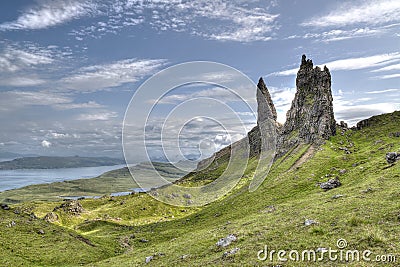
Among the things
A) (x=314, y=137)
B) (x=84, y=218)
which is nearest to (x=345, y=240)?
(x=314, y=137)

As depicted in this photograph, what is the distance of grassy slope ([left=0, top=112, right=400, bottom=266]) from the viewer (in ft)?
84.1

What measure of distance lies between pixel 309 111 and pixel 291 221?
127 m

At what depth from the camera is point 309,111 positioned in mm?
149750

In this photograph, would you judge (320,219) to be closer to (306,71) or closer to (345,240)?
(345,240)

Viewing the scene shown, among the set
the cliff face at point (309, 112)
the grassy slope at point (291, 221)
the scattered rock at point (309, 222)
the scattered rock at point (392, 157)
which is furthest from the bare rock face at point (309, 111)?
the scattered rock at point (309, 222)

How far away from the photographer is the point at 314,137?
125 m

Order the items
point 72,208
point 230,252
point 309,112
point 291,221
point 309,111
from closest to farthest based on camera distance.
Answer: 1. point 230,252
2. point 291,221
3. point 72,208
4. point 309,112
5. point 309,111

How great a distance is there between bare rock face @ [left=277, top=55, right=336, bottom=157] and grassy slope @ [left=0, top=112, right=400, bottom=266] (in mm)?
13664

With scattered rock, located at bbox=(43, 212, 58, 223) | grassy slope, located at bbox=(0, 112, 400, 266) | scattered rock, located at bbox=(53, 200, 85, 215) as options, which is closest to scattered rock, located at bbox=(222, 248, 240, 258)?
grassy slope, located at bbox=(0, 112, 400, 266)

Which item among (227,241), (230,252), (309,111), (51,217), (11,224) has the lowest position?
(51,217)

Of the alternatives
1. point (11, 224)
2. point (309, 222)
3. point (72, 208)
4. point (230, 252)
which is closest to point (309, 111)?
point (309, 222)

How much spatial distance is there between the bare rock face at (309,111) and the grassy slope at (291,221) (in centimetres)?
1366

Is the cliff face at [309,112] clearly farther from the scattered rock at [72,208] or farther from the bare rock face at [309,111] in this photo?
the scattered rock at [72,208]

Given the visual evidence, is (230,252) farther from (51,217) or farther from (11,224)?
(51,217)
